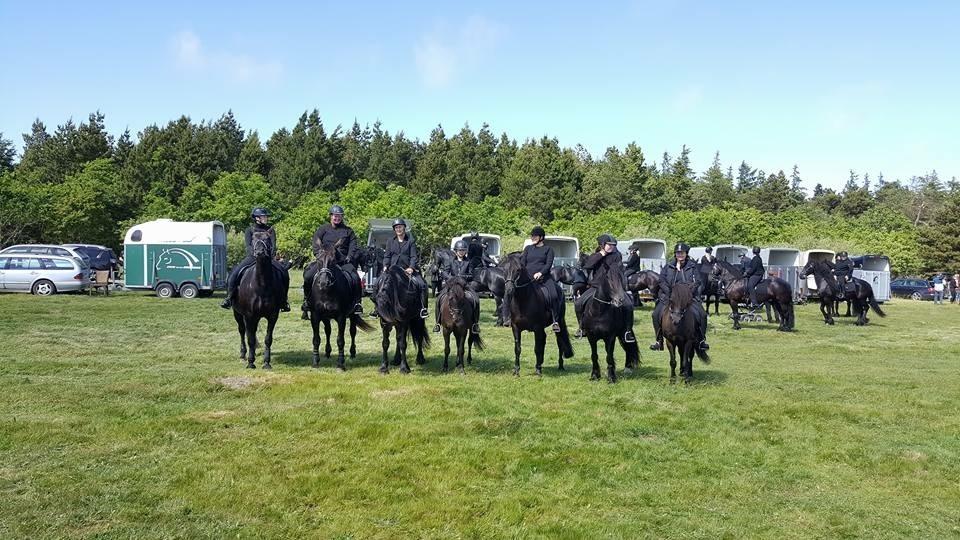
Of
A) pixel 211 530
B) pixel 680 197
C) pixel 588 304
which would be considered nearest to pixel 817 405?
pixel 588 304

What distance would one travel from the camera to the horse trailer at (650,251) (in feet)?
140

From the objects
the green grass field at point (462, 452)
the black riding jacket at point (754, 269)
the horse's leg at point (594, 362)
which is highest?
the black riding jacket at point (754, 269)

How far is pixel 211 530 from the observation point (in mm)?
6637

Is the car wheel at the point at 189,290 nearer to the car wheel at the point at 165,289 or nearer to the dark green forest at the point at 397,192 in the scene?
the car wheel at the point at 165,289

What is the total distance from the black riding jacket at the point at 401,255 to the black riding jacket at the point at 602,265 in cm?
337

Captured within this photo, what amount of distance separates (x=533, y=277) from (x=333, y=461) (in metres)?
7.18

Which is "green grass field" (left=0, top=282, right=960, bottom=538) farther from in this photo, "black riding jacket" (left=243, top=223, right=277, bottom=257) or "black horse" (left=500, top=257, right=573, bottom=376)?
"black riding jacket" (left=243, top=223, right=277, bottom=257)

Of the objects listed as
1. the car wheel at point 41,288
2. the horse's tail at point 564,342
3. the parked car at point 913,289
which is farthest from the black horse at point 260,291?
the parked car at point 913,289

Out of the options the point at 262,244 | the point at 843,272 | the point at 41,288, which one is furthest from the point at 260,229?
the point at 843,272

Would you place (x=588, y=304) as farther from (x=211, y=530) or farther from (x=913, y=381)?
(x=211, y=530)

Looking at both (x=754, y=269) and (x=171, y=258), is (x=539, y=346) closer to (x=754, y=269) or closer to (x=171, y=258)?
(x=754, y=269)

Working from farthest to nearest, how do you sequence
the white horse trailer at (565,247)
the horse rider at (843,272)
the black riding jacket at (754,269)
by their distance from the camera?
the white horse trailer at (565,247) → the horse rider at (843,272) → the black riding jacket at (754,269)

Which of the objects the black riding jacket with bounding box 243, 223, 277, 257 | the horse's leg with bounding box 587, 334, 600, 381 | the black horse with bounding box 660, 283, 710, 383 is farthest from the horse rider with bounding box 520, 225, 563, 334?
the black riding jacket with bounding box 243, 223, 277, 257

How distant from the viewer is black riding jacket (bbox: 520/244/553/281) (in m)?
15.2
